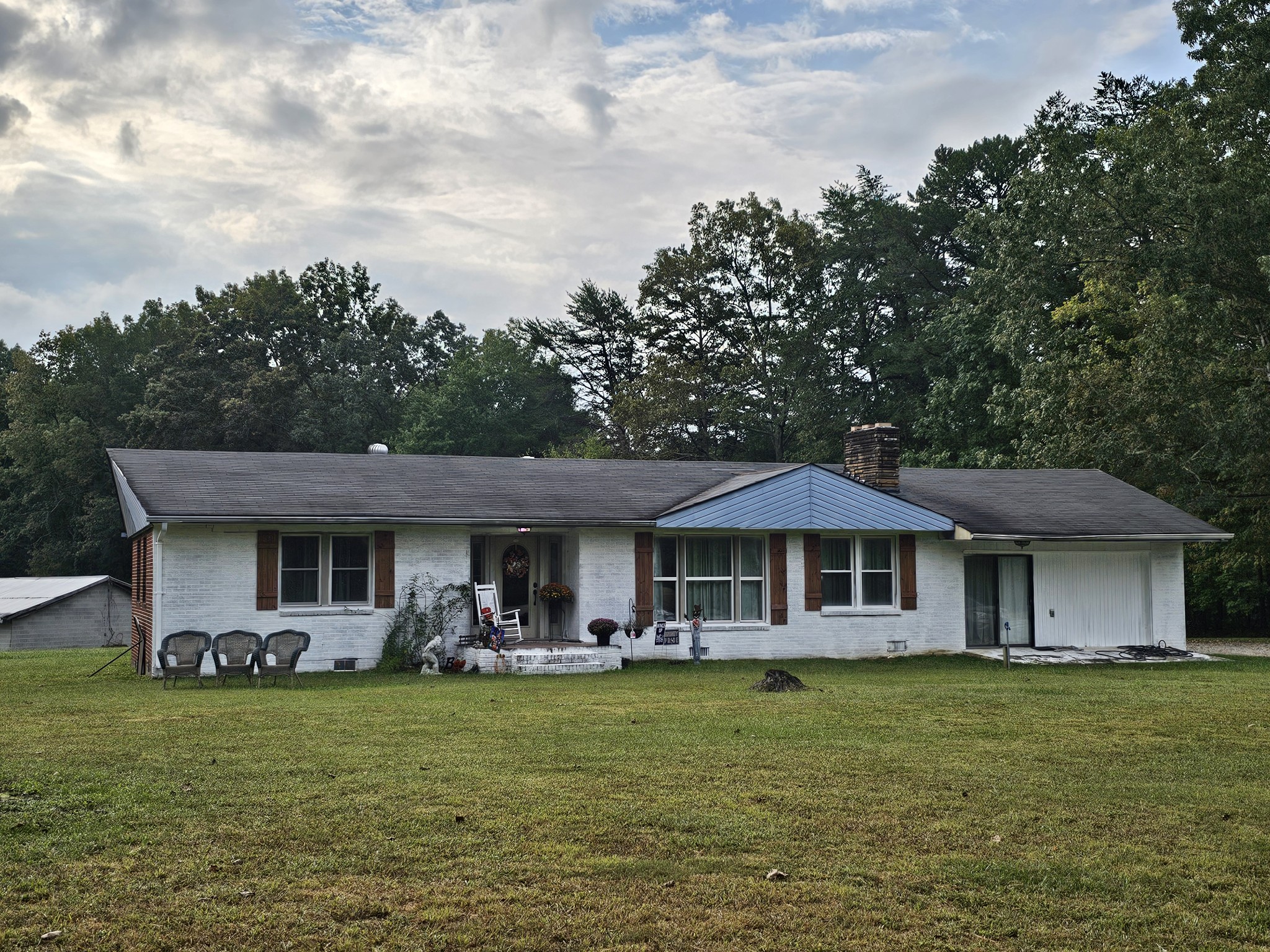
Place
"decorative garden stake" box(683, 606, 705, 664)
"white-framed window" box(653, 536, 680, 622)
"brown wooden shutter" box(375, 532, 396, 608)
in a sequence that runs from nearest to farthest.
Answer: "brown wooden shutter" box(375, 532, 396, 608), "decorative garden stake" box(683, 606, 705, 664), "white-framed window" box(653, 536, 680, 622)

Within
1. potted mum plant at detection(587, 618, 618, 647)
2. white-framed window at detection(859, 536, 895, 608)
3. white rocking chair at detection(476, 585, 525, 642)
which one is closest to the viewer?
white rocking chair at detection(476, 585, 525, 642)

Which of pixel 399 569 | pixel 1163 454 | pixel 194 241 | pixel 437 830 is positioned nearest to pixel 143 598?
pixel 399 569

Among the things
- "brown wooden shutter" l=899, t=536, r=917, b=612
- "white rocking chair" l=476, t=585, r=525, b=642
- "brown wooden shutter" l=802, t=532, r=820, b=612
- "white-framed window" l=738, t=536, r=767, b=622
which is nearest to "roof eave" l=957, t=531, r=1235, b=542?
"brown wooden shutter" l=899, t=536, r=917, b=612

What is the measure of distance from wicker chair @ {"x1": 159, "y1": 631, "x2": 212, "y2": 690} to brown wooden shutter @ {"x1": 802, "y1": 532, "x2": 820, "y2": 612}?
10.3 metres

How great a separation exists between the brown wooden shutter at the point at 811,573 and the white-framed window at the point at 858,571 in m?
0.20

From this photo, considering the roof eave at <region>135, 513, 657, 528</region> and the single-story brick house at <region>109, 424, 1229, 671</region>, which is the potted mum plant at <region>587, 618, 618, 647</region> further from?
the roof eave at <region>135, 513, 657, 528</region>

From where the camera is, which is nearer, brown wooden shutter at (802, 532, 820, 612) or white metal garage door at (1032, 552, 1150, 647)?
brown wooden shutter at (802, 532, 820, 612)

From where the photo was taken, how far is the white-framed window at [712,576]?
20.7 meters

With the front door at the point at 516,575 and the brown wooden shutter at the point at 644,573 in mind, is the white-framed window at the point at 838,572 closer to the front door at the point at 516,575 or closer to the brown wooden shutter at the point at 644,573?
the brown wooden shutter at the point at 644,573

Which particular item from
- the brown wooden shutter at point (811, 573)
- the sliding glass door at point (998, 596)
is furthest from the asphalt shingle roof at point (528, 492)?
the brown wooden shutter at point (811, 573)

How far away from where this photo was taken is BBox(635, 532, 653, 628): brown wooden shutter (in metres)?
20.2

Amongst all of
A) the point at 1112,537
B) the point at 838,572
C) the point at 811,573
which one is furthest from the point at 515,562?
the point at 1112,537

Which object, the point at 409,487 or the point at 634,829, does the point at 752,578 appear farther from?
the point at 634,829

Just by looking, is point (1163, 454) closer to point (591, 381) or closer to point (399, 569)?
point (399, 569)
